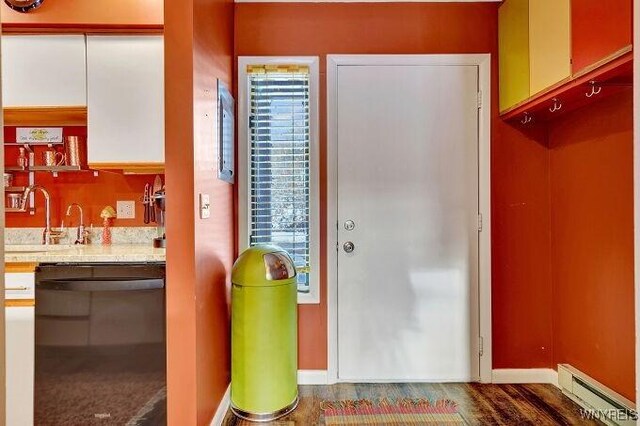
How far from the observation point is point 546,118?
2.67 metres

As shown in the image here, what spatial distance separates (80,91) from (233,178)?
95cm

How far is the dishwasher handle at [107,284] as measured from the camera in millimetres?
1900

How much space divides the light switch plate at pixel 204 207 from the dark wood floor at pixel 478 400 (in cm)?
115

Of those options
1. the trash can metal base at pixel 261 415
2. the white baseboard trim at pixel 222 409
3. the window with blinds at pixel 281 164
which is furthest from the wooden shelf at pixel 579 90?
the white baseboard trim at pixel 222 409

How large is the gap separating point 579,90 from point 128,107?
230 centimetres

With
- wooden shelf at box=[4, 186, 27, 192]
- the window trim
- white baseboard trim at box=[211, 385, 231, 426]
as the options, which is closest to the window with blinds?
the window trim

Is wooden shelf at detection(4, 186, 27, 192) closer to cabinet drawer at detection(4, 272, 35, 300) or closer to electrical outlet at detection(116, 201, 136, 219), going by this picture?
electrical outlet at detection(116, 201, 136, 219)

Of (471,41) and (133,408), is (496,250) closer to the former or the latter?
(471,41)

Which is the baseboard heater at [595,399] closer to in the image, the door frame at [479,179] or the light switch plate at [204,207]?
the door frame at [479,179]

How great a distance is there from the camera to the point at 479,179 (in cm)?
270

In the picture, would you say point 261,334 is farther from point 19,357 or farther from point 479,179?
point 479,179

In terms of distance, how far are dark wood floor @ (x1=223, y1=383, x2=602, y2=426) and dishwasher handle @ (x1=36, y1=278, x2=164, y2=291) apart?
0.92 metres

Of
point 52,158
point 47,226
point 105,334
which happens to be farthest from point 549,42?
point 47,226

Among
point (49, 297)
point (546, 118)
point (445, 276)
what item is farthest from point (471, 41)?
point (49, 297)
